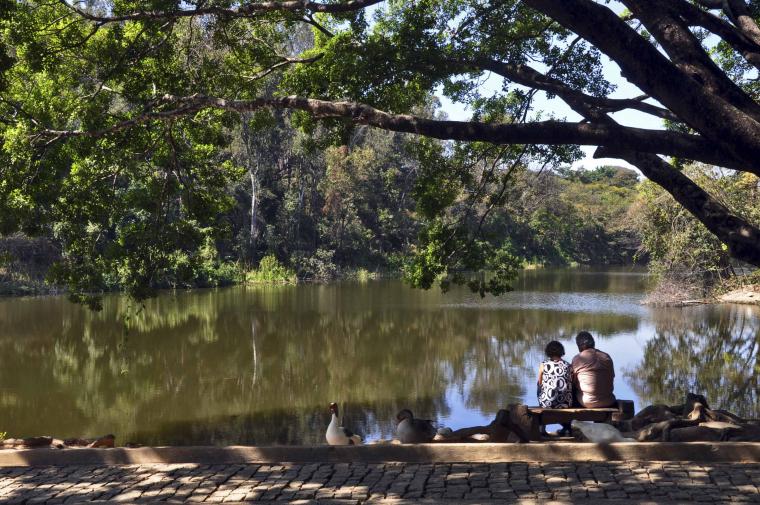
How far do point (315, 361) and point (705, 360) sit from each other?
7.67 m

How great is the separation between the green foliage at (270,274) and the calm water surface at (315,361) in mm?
10150

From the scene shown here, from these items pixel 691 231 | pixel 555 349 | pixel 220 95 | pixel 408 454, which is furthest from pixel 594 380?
pixel 691 231

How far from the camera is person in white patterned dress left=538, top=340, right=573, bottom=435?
7.07m

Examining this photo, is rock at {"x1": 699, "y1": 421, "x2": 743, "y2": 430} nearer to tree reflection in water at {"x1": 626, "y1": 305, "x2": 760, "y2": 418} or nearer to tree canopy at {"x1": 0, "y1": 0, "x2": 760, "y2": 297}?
tree canopy at {"x1": 0, "y1": 0, "x2": 760, "y2": 297}

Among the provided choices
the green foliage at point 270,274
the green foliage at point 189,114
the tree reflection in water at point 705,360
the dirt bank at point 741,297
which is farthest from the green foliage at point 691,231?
the green foliage at point 270,274

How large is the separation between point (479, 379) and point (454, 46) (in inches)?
229

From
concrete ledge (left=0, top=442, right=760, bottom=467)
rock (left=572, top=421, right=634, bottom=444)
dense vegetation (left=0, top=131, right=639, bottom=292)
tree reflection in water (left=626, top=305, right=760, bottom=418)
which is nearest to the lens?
concrete ledge (left=0, top=442, right=760, bottom=467)

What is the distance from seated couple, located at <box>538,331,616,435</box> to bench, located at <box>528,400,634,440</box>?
0.11 m

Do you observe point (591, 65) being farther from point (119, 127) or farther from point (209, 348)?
point (209, 348)

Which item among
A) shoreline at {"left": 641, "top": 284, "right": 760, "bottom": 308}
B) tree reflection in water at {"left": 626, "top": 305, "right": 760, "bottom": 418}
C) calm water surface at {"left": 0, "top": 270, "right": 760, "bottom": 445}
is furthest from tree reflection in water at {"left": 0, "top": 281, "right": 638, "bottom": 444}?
tree reflection in water at {"left": 626, "top": 305, "right": 760, "bottom": 418}

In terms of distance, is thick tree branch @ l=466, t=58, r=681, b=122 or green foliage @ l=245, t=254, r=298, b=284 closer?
thick tree branch @ l=466, t=58, r=681, b=122

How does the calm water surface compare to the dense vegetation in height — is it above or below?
below

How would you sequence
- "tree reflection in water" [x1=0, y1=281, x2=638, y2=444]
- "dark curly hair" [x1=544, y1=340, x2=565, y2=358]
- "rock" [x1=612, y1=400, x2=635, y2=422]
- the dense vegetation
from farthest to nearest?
the dense vegetation, "tree reflection in water" [x1=0, y1=281, x2=638, y2=444], "dark curly hair" [x1=544, y1=340, x2=565, y2=358], "rock" [x1=612, y1=400, x2=635, y2=422]

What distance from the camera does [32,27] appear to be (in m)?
8.81
